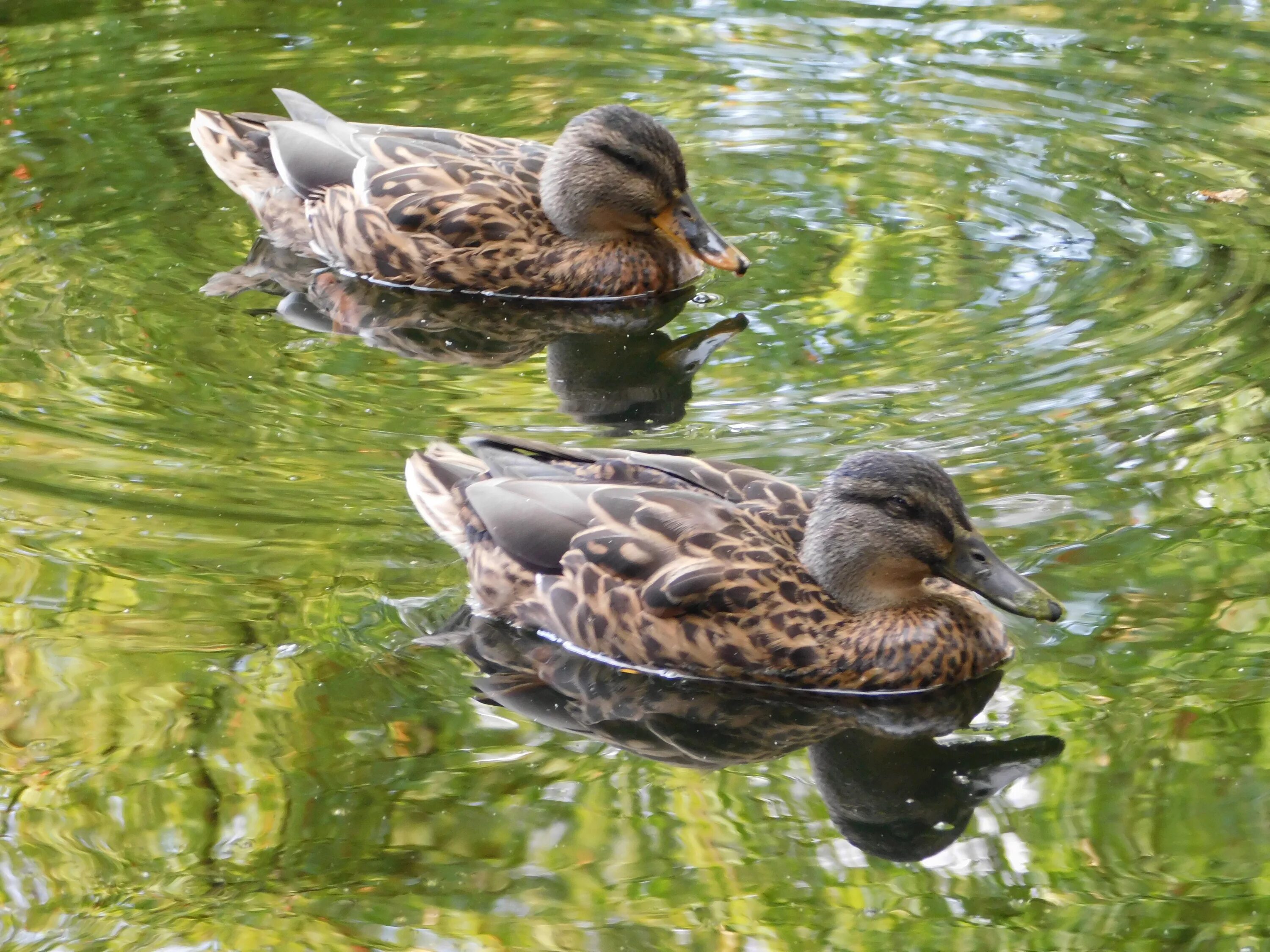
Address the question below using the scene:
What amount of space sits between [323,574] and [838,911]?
98.0 inches

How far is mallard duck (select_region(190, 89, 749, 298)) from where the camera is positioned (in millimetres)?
9211

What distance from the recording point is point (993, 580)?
584 centimetres

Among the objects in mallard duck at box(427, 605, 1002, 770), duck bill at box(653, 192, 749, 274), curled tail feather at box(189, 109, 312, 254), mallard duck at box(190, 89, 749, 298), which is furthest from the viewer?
curled tail feather at box(189, 109, 312, 254)

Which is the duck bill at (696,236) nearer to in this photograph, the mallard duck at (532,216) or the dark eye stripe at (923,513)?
the mallard duck at (532,216)

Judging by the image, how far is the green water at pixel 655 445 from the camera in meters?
5.04

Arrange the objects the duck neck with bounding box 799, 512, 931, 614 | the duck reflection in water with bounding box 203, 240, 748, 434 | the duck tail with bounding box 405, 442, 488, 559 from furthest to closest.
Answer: the duck reflection in water with bounding box 203, 240, 748, 434 → the duck tail with bounding box 405, 442, 488, 559 → the duck neck with bounding box 799, 512, 931, 614

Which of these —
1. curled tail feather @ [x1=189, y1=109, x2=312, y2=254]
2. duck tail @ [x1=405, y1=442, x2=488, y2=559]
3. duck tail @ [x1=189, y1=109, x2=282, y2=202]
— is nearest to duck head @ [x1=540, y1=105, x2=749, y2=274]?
curled tail feather @ [x1=189, y1=109, x2=312, y2=254]

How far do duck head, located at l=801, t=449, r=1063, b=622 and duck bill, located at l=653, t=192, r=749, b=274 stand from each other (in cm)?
314

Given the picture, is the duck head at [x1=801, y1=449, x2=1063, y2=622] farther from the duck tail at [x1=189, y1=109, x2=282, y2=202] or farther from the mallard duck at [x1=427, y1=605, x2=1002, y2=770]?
the duck tail at [x1=189, y1=109, x2=282, y2=202]

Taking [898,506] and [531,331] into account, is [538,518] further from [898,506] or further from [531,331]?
[531,331]

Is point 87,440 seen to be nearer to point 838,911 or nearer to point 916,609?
point 916,609

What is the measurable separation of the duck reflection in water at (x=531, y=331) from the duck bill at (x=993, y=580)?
212 cm

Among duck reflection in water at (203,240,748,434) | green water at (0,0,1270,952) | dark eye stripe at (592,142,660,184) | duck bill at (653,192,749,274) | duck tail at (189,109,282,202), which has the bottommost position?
duck reflection in water at (203,240,748,434)

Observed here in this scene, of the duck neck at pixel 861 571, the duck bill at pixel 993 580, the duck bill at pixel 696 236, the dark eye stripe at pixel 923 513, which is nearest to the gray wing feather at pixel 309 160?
the duck bill at pixel 696 236
